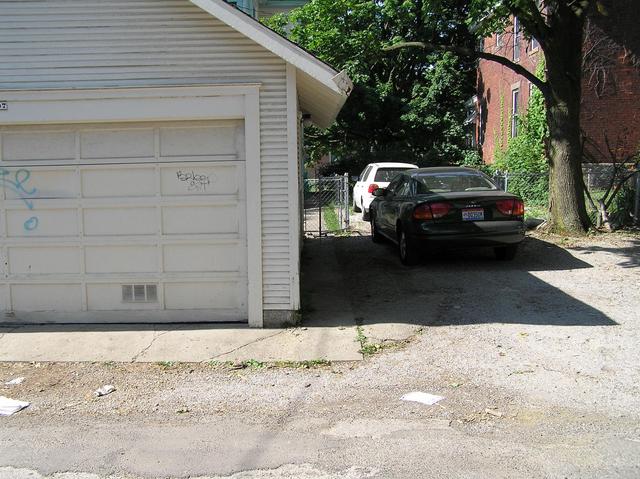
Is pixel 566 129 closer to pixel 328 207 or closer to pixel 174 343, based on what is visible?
pixel 174 343

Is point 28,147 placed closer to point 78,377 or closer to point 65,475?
point 78,377

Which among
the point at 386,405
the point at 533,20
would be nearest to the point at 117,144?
the point at 386,405

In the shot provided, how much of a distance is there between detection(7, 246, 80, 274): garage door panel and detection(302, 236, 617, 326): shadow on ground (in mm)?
2785

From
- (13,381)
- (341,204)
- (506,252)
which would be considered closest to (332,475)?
(13,381)

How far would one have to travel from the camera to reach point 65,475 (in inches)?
154

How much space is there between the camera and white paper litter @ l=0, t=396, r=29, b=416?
4.97 m

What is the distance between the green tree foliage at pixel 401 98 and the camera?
Answer: 84.5ft

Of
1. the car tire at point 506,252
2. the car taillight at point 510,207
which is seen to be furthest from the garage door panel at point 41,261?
the car tire at point 506,252

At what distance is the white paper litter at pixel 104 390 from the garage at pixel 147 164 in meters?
1.81

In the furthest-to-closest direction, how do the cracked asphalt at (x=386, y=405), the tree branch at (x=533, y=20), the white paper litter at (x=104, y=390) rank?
the tree branch at (x=533, y=20) < the white paper litter at (x=104, y=390) < the cracked asphalt at (x=386, y=405)

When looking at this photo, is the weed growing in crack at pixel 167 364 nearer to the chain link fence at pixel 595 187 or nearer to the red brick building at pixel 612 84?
the chain link fence at pixel 595 187

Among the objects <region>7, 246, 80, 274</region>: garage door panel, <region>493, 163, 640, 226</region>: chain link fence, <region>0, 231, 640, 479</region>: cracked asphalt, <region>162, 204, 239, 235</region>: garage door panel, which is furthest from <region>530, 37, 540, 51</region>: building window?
<region>7, 246, 80, 274</region>: garage door panel

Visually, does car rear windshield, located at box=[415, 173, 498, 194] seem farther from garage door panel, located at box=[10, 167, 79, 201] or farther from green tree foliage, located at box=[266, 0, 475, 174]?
green tree foliage, located at box=[266, 0, 475, 174]

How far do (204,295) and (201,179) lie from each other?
133 cm
